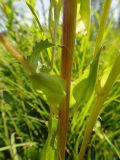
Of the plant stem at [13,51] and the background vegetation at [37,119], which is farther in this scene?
the background vegetation at [37,119]

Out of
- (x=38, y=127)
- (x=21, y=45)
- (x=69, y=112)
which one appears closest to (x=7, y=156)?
(x=38, y=127)

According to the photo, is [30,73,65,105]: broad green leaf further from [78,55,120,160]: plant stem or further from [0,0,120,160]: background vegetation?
[0,0,120,160]: background vegetation

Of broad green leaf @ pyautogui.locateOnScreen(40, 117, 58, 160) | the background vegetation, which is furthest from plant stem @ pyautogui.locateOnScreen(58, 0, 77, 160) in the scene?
the background vegetation

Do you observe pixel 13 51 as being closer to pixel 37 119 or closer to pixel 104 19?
pixel 104 19

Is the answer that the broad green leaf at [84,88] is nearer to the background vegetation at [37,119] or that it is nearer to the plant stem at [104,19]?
the plant stem at [104,19]

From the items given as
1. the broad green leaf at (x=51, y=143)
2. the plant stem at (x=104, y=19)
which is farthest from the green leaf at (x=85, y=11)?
the broad green leaf at (x=51, y=143)

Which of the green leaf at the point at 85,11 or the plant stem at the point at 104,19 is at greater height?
the green leaf at the point at 85,11

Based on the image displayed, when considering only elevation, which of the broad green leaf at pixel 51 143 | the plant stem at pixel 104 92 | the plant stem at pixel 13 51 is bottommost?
the broad green leaf at pixel 51 143

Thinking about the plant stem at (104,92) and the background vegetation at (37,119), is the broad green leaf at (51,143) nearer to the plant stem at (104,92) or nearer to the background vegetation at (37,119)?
the plant stem at (104,92)
